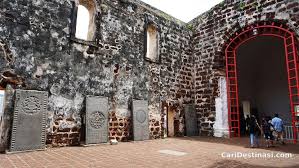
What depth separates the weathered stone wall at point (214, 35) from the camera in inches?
359

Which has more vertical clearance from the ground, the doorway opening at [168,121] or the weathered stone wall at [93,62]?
the weathered stone wall at [93,62]

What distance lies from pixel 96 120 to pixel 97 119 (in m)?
→ 0.05

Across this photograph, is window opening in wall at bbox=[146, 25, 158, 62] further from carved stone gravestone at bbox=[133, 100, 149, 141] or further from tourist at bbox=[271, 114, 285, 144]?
tourist at bbox=[271, 114, 285, 144]

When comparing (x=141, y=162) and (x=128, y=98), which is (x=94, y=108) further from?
(x=141, y=162)

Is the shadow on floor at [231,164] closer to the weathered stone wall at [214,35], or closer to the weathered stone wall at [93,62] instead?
the weathered stone wall at [93,62]

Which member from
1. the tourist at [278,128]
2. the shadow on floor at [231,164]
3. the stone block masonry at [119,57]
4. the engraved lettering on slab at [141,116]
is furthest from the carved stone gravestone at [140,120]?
the tourist at [278,128]

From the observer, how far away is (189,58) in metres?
11.5

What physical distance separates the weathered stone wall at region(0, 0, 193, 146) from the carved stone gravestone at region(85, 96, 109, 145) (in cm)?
25

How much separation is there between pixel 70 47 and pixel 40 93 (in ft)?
5.90

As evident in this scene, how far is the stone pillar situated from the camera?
31.5 ft

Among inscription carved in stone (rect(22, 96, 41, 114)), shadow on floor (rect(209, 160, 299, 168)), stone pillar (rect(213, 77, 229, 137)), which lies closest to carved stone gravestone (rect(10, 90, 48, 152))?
inscription carved in stone (rect(22, 96, 41, 114))

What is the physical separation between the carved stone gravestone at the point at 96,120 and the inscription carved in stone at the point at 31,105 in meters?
1.50

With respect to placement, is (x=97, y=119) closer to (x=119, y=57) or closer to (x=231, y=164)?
(x=119, y=57)

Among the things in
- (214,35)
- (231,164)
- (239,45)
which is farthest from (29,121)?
(239,45)
